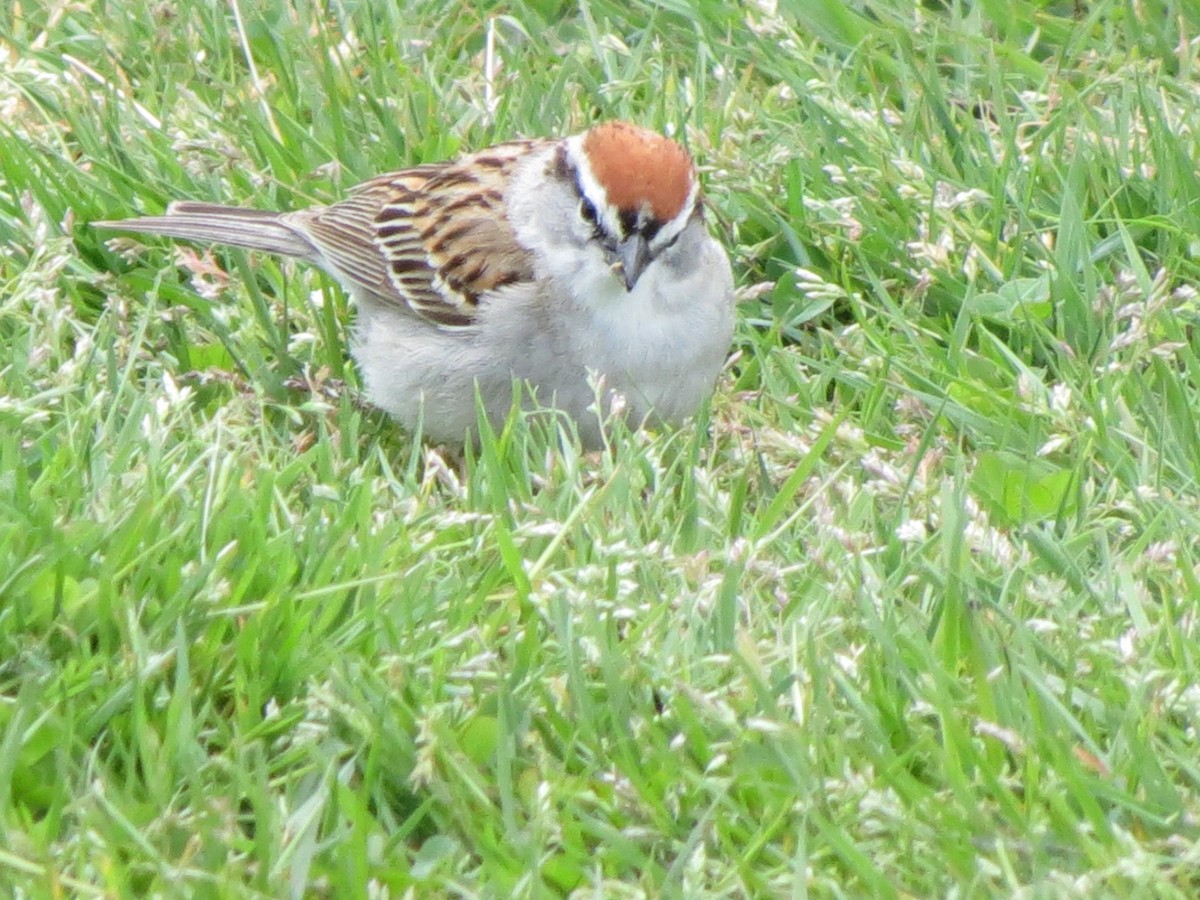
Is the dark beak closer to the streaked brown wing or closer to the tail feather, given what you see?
the streaked brown wing

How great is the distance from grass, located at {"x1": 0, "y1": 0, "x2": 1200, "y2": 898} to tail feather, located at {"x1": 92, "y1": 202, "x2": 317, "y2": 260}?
0.13 metres

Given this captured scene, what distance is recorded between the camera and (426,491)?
158 inches

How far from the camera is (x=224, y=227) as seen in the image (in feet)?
16.3

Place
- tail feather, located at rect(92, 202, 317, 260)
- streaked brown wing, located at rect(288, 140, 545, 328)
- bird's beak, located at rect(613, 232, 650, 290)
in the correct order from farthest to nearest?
tail feather, located at rect(92, 202, 317, 260), streaked brown wing, located at rect(288, 140, 545, 328), bird's beak, located at rect(613, 232, 650, 290)

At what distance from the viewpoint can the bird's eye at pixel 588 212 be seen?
4437mm

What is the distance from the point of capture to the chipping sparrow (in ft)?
14.5

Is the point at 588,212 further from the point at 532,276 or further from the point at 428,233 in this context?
the point at 428,233

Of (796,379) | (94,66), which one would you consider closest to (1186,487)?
(796,379)

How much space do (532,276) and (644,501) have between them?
0.78 m

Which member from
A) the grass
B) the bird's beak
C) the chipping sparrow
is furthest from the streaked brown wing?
the bird's beak

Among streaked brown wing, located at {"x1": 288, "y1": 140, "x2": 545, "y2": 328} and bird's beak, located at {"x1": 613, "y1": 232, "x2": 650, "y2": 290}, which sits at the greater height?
bird's beak, located at {"x1": 613, "y1": 232, "x2": 650, "y2": 290}

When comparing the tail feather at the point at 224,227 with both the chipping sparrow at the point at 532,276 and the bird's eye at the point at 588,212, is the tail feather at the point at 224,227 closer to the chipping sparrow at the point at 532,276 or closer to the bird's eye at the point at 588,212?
the chipping sparrow at the point at 532,276

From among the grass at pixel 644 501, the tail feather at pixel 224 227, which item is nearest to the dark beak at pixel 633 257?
the grass at pixel 644 501

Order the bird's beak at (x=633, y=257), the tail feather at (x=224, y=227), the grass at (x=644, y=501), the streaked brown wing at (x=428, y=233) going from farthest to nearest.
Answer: the tail feather at (x=224, y=227)
the streaked brown wing at (x=428, y=233)
the bird's beak at (x=633, y=257)
the grass at (x=644, y=501)
